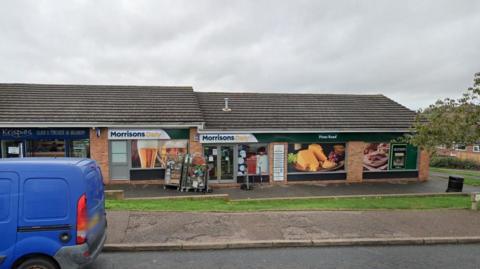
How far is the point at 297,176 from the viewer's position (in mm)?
14664

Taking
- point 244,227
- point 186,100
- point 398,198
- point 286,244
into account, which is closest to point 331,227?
point 286,244

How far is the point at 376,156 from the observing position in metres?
15.2

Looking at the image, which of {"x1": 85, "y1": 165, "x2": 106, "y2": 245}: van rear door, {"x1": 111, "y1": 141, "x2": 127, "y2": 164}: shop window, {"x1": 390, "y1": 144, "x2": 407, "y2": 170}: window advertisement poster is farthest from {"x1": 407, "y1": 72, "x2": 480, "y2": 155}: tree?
{"x1": 111, "y1": 141, "x2": 127, "y2": 164}: shop window

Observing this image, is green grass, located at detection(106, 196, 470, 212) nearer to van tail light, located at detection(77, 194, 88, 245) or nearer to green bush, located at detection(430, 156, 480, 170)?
→ van tail light, located at detection(77, 194, 88, 245)

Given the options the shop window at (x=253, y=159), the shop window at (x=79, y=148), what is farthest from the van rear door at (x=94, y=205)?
the shop window at (x=79, y=148)

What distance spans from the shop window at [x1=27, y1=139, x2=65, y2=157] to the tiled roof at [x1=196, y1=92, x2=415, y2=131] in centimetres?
679

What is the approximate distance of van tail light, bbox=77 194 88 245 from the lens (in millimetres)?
4133

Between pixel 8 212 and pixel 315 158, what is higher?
pixel 8 212

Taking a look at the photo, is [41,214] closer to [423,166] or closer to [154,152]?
[154,152]

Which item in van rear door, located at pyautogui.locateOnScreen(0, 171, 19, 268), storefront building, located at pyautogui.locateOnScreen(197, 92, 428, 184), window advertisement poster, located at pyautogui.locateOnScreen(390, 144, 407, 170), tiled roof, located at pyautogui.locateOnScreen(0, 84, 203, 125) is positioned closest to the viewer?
van rear door, located at pyautogui.locateOnScreen(0, 171, 19, 268)

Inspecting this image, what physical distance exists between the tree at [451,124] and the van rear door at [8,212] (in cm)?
1070

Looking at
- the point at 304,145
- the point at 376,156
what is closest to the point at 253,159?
the point at 304,145

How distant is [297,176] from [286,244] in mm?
8838

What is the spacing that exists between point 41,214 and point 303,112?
1385 cm
